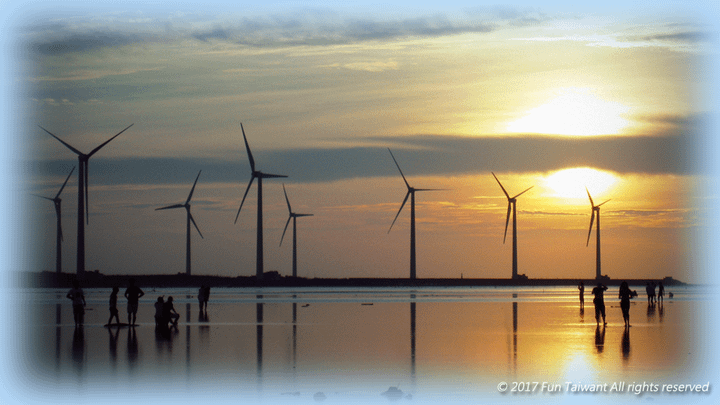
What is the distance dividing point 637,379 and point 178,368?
10.8 m

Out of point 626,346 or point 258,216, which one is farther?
point 258,216

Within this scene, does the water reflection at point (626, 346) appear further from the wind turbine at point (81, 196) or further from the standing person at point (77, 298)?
the wind turbine at point (81, 196)

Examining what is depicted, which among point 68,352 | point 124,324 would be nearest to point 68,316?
point 124,324

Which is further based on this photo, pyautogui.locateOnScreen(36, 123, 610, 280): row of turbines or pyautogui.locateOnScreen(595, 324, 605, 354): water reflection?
pyautogui.locateOnScreen(36, 123, 610, 280): row of turbines

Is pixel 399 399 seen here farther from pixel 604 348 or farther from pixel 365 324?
pixel 365 324

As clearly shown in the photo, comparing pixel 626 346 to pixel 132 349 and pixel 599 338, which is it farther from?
pixel 132 349

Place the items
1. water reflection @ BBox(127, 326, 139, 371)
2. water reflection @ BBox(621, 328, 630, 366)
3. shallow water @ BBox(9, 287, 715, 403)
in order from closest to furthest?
shallow water @ BBox(9, 287, 715, 403), water reflection @ BBox(127, 326, 139, 371), water reflection @ BBox(621, 328, 630, 366)

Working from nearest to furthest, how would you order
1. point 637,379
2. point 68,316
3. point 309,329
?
point 637,379, point 309,329, point 68,316

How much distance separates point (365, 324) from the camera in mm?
37406

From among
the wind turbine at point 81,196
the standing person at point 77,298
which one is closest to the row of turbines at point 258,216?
the wind turbine at point 81,196

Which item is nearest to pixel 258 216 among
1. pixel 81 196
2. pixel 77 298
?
pixel 81 196

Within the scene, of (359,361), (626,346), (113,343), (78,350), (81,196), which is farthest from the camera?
(81,196)

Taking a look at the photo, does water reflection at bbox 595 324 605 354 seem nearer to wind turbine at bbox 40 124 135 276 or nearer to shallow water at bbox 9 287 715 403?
shallow water at bbox 9 287 715 403

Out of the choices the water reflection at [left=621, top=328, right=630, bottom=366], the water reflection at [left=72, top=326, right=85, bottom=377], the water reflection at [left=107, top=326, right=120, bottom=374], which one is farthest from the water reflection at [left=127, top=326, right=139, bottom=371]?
the water reflection at [left=621, top=328, right=630, bottom=366]
